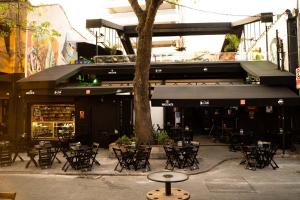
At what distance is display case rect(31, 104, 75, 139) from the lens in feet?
59.0

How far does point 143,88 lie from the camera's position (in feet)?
45.5

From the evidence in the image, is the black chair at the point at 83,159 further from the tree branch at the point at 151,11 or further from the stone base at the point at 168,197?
the tree branch at the point at 151,11

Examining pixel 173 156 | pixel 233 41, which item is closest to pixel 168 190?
pixel 173 156

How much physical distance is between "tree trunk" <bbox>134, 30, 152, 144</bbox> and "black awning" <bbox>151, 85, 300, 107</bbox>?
618 millimetres

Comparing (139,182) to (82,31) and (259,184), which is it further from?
(82,31)

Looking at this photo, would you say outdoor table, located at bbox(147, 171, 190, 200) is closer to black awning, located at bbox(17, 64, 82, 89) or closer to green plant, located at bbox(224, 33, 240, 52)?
black awning, located at bbox(17, 64, 82, 89)

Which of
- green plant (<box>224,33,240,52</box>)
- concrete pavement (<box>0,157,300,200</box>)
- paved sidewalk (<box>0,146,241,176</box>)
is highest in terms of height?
green plant (<box>224,33,240,52</box>)

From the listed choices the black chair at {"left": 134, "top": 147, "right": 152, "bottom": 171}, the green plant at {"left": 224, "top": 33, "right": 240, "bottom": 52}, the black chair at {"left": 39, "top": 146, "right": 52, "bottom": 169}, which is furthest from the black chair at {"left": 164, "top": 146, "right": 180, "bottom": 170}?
the green plant at {"left": 224, "top": 33, "right": 240, "bottom": 52}

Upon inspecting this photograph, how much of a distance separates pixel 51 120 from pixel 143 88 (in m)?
6.77

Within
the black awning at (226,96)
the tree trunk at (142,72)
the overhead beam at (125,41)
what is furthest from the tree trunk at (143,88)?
the overhead beam at (125,41)

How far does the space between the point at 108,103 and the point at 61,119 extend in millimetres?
2763

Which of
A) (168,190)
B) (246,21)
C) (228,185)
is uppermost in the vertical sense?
(246,21)

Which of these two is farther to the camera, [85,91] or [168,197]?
[85,91]

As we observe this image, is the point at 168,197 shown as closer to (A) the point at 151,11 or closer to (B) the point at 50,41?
(A) the point at 151,11
